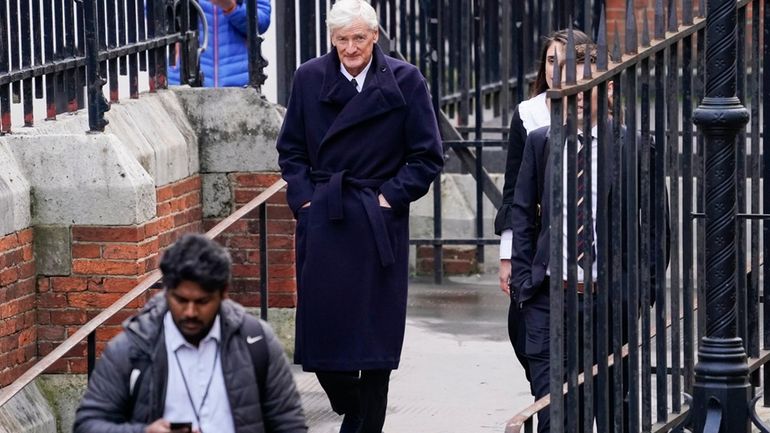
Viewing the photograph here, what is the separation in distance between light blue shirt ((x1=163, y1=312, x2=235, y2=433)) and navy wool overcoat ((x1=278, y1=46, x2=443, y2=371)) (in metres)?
2.34

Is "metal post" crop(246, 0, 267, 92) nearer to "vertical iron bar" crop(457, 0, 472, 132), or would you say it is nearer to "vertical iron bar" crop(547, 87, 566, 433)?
"vertical iron bar" crop(457, 0, 472, 132)

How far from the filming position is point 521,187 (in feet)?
20.0

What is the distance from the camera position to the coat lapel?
6.53m

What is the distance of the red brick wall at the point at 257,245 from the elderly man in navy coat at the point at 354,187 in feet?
5.66

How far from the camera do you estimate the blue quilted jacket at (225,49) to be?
8.98 metres

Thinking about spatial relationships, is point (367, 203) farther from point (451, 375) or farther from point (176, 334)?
point (176, 334)

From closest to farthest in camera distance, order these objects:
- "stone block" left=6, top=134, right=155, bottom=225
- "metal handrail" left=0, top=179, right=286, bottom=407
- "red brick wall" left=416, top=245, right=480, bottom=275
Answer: "metal handrail" left=0, top=179, right=286, bottom=407 < "stone block" left=6, top=134, right=155, bottom=225 < "red brick wall" left=416, top=245, right=480, bottom=275

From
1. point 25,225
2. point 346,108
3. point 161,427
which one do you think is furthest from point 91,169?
point 161,427

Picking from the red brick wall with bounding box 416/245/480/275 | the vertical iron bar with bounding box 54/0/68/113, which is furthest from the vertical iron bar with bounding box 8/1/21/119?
the red brick wall with bounding box 416/245/480/275

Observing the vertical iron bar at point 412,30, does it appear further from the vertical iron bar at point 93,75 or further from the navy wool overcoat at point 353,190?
the navy wool overcoat at point 353,190

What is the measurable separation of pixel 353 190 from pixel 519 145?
2.09 feet

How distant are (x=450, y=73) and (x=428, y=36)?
95cm

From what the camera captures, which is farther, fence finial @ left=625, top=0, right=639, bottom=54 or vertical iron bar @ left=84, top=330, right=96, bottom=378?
vertical iron bar @ left=84, top=330, right=96, bottom=378

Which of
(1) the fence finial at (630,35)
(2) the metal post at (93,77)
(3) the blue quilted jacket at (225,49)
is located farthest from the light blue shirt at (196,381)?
(3) the blue quilted jacket at (225,49)
